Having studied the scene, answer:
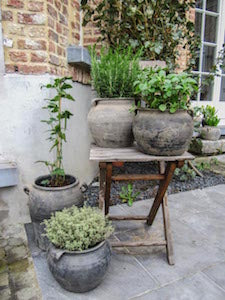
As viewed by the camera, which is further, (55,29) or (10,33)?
(55,29)

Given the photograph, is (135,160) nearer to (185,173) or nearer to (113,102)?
(113,102)

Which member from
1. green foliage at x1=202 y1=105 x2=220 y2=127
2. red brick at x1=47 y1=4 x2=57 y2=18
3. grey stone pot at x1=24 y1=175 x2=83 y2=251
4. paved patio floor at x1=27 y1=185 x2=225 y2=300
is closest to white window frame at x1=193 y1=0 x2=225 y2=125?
green foliage at x1=202 y1=105 x2=220 y2=127

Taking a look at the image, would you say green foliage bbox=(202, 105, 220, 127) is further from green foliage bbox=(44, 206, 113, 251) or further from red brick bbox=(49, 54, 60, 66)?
green foliage bbox=(44, 206, 113, 251)

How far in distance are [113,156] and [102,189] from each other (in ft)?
1.35

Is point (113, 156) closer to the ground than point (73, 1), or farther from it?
closer to the ground

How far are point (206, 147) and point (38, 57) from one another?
9.58 feet

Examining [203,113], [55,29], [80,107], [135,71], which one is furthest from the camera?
[203,113]

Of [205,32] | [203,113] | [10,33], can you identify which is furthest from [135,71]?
[205,32]

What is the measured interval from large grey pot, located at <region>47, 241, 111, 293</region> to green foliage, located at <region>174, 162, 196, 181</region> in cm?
196

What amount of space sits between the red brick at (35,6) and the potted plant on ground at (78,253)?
4.92 ft

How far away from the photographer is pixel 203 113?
13.0ft

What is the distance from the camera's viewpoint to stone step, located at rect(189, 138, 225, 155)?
151 inches

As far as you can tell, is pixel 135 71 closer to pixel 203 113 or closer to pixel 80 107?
pixel 80 107

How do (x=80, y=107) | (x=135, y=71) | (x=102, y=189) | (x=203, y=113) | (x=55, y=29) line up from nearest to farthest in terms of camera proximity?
(x=135, y=71) → (x=102, y=189) → (x=55, y=29) → (x=80, y=107) → (x=203, y=113)
